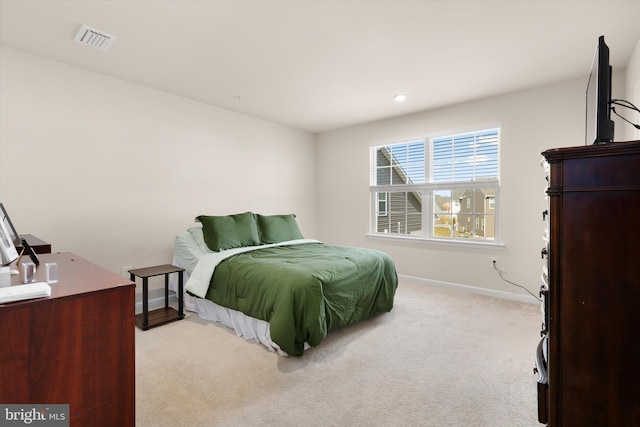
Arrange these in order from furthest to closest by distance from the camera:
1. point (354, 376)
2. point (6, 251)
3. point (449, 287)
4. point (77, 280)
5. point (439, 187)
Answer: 1. point (439, 187)
2. point (449, 287)
3. point (354, 376)
4. point (6, 251)
5. point (77, 280)

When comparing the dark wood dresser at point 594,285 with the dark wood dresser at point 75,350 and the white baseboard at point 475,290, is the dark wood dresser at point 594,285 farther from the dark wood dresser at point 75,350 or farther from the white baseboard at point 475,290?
the white baseboard at point 475,290

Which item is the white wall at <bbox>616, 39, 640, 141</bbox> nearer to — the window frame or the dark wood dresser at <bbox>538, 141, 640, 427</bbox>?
the window frame

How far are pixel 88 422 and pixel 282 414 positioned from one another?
93cm

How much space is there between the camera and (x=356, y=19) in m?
2.23

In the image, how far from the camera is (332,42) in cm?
253

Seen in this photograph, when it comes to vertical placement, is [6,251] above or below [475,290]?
above

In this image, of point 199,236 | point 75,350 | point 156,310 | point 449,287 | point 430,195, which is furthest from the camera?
point 430,195

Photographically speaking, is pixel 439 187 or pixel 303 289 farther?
pixel 439 187

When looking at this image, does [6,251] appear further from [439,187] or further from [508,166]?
[508,166]

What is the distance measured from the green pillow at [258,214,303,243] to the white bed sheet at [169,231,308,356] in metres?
0.79

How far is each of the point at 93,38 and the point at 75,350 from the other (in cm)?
245

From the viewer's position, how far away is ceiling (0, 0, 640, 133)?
2.12m

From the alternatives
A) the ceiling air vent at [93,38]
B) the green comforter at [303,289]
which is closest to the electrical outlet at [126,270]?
the green comforter at [303,289]

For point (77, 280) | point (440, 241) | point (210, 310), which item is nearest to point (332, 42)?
point (77, 280)
